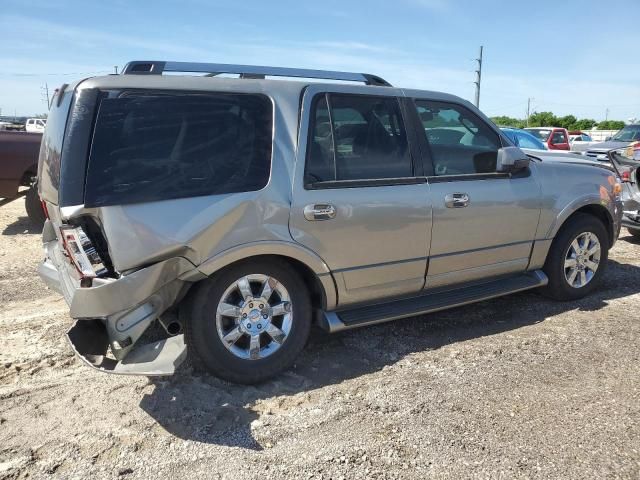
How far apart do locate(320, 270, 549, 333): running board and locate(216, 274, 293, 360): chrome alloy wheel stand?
0.34 m

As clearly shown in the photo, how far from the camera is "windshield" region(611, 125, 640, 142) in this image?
1530 centimetres

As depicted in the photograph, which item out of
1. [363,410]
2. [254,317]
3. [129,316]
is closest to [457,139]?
[254,317]

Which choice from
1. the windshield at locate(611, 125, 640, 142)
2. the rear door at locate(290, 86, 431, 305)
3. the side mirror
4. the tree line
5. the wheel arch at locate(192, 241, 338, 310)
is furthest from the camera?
the tree line

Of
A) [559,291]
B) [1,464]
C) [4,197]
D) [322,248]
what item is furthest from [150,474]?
[4,197]

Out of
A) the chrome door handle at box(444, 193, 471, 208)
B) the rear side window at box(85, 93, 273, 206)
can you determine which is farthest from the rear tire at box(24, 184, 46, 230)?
the chrome door handle at box(444, 193, 471, 208)

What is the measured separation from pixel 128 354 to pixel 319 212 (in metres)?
1.45

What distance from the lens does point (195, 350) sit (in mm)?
3439

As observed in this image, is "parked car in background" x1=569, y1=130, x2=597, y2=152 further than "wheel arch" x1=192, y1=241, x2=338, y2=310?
Yes

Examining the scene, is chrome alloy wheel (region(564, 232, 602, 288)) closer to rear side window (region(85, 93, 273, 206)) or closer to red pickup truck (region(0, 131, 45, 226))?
rear side window (region(85, 93, 273, 206))

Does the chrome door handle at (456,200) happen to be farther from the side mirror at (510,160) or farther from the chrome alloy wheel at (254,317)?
the chrome alloy wheel at (254,317)

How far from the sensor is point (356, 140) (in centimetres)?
386

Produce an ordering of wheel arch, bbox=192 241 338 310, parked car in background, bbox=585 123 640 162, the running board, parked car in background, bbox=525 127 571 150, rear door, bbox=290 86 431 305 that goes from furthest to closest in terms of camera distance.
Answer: parked car in background, bbox=525 127 571 150 < parked car in background, bbox=585 123 640 162 < the running board < rear door, bbox=290 86 431 305 < wheel arch, bbox=192 241 338 310

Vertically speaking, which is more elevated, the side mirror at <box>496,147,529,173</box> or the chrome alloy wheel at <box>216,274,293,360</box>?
the side mirror at <box>496,147,529,173</box>

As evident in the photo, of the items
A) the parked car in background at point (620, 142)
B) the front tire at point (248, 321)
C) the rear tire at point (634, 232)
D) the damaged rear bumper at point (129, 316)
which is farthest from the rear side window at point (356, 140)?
the parked car in background at point (620, 142)
